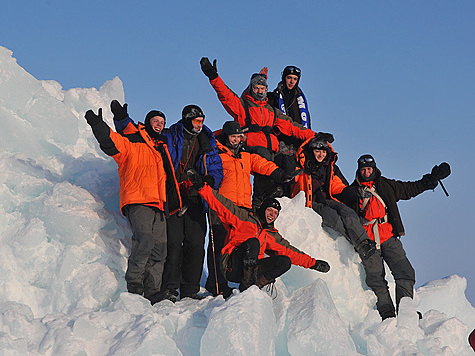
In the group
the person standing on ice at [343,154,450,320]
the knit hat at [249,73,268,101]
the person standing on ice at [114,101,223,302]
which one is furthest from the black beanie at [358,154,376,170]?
the person standing on ice at [114,101,223,302]

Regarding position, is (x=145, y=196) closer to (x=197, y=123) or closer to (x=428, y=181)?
(x=197, y=123)

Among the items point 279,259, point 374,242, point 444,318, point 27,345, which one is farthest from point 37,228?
point 444,318

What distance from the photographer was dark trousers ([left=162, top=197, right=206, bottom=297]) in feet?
22.8

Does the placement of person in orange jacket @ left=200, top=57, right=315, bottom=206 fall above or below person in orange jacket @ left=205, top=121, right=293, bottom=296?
above

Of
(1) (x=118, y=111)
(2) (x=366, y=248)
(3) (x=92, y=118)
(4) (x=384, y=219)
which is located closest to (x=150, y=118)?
(1) (x=118, y=111)

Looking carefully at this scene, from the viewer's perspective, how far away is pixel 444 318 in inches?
300

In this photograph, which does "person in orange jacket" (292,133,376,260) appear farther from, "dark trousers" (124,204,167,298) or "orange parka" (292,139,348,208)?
"dark trousers" (124,204,167,298)

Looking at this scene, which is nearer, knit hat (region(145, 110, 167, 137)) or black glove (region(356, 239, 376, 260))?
knit hat (region(145, 110, 167, 137))

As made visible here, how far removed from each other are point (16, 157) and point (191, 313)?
134 inches

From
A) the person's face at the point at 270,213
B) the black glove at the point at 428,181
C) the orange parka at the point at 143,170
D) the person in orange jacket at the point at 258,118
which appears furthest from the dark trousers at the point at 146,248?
the black glove at the point at 428,181

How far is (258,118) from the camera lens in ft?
28.2

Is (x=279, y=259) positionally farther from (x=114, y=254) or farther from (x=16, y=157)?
(x=16, y=157)

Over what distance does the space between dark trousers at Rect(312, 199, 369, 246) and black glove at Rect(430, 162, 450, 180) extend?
140cm

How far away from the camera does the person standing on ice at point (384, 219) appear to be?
746 cm
